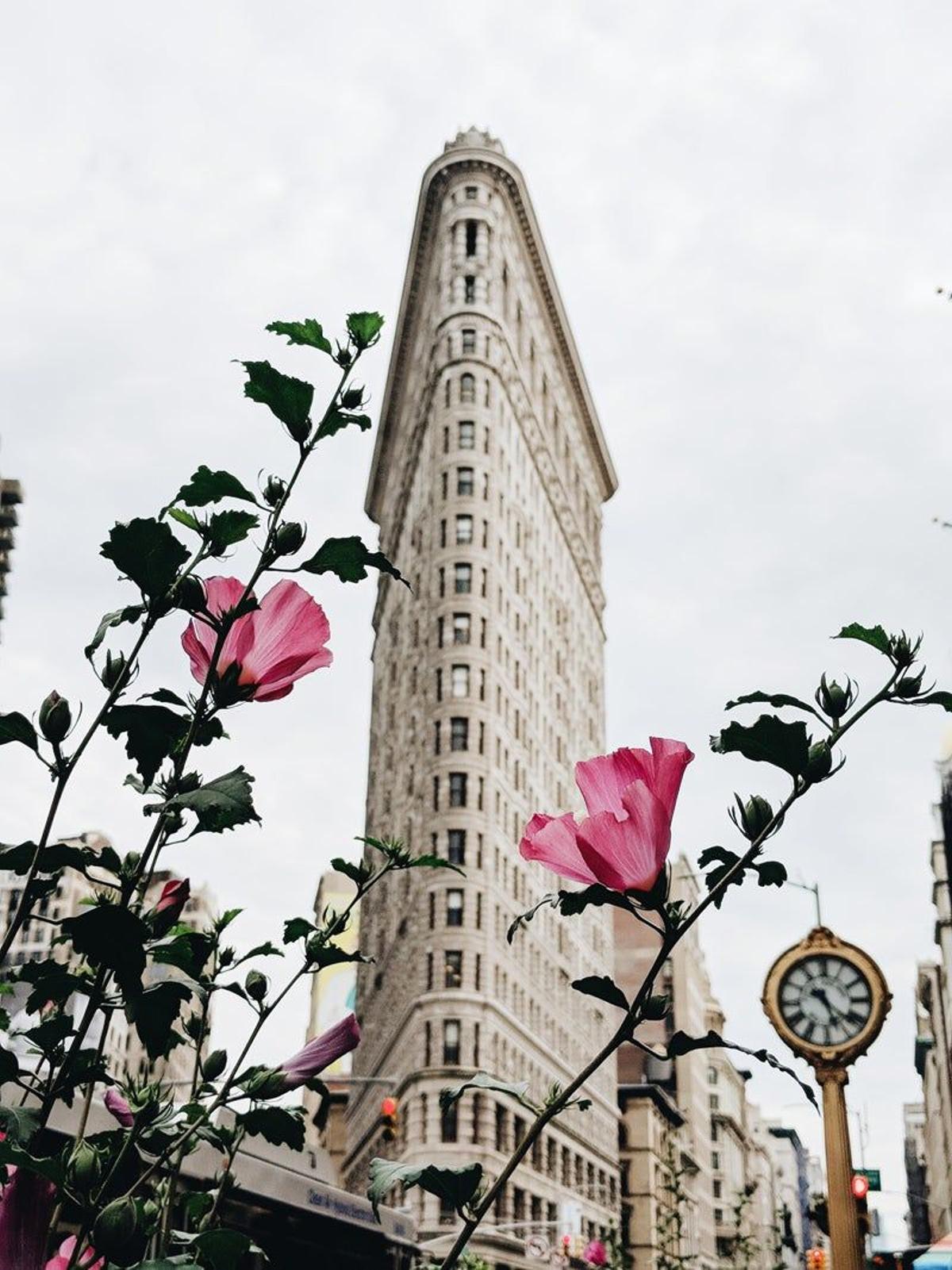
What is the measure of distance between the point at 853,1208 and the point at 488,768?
5860 centimetres

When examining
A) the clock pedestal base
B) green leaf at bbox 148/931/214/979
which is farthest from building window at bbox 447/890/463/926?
green leaf at bbox 148/931/214/979

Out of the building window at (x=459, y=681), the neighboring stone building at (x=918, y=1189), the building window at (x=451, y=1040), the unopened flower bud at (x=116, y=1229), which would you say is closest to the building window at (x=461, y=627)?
the building window at (x=459, y=681)

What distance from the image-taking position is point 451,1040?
63125 millimetres

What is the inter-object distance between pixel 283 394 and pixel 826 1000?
1121 centimetres

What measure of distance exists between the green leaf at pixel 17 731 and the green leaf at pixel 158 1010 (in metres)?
0.43

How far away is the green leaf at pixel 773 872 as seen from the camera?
2039 millimetres

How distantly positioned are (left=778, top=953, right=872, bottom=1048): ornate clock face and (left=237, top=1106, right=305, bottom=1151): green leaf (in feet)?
33.9

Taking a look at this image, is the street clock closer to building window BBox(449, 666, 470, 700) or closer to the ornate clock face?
the ornate clock face

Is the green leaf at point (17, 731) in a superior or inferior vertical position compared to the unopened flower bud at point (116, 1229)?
superior

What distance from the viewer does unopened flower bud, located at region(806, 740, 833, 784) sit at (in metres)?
→ 2.04

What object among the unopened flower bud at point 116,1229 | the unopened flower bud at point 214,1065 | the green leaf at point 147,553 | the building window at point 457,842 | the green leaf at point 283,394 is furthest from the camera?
the building window at point 457,842

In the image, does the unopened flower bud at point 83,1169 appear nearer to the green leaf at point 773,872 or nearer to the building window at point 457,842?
the green leaf at point 773,872

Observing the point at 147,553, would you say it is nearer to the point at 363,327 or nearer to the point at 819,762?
the point at 363,327

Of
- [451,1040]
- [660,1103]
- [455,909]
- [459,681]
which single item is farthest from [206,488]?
[660,1103]
